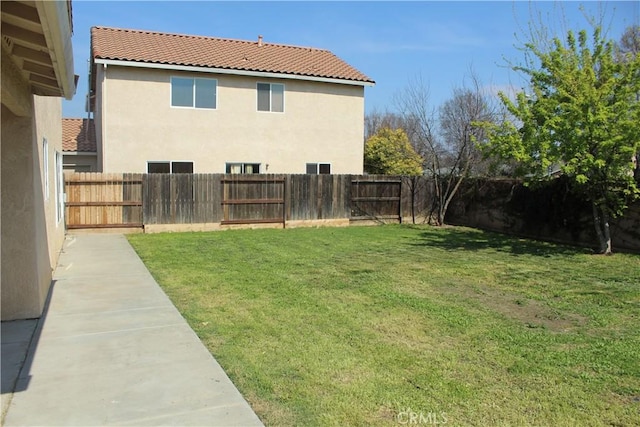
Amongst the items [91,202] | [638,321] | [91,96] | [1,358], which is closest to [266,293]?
[1,358]

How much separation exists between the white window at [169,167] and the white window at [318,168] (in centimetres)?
497

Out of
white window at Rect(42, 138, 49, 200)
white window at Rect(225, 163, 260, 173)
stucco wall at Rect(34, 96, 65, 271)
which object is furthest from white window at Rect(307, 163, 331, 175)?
white window at Rect(42, 138, 49, 200)

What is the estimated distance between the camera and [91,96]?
26.3 metres

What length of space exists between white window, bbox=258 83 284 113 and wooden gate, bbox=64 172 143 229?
6.09 m

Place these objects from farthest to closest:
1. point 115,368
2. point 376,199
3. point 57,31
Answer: point 376,199
point 115,368
point 57,31

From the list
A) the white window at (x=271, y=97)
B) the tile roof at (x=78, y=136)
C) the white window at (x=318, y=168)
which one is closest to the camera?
the white window at (x=271, y=97)

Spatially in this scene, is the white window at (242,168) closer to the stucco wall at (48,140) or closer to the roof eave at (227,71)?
the roof eave at (227,71)

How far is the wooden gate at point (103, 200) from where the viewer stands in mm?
15516

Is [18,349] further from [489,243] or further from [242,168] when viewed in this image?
[242,168]

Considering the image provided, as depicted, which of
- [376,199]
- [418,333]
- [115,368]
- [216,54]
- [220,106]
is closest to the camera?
[115,368]

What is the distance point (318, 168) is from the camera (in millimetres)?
21484

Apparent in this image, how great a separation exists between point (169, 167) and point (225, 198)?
111 inches

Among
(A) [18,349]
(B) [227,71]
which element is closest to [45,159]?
(A) [18,349]

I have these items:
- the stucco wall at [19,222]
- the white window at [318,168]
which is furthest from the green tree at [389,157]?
the stucco wall at [19,222]
